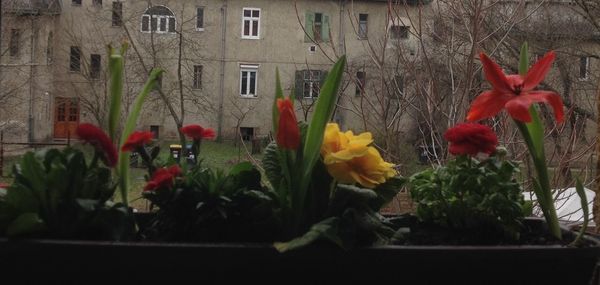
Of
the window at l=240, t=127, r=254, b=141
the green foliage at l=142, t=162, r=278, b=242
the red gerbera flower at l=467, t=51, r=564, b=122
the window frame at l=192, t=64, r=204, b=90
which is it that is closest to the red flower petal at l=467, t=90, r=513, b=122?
the red gerbera flower at l=467, t=51, r=564, b=122

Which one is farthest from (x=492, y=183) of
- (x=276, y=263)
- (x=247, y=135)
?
(x=247, y=135)

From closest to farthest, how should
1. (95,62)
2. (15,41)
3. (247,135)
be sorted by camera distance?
1. (247,135)
2. (15,41)
3. (95,62)

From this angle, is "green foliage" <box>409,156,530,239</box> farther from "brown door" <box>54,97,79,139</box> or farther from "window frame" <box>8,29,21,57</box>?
"brown door" <box>54,97,79,139</box>

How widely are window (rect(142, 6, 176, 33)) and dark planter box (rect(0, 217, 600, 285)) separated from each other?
11427 millimetres

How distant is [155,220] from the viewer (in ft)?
2.21

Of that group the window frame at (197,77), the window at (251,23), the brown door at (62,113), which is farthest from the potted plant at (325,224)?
the window at (251,23)

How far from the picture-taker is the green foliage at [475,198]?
0.69 meters

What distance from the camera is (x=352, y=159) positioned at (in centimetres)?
64

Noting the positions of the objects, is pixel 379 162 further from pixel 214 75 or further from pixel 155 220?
pixel 214 75

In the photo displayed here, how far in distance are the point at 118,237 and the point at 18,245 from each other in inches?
Result: 3.2

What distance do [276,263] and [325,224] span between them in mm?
53

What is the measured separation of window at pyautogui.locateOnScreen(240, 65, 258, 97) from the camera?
46.9ft

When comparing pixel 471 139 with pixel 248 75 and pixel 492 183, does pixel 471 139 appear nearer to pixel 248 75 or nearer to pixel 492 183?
pixel 492 183

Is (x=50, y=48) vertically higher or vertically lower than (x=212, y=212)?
higher
